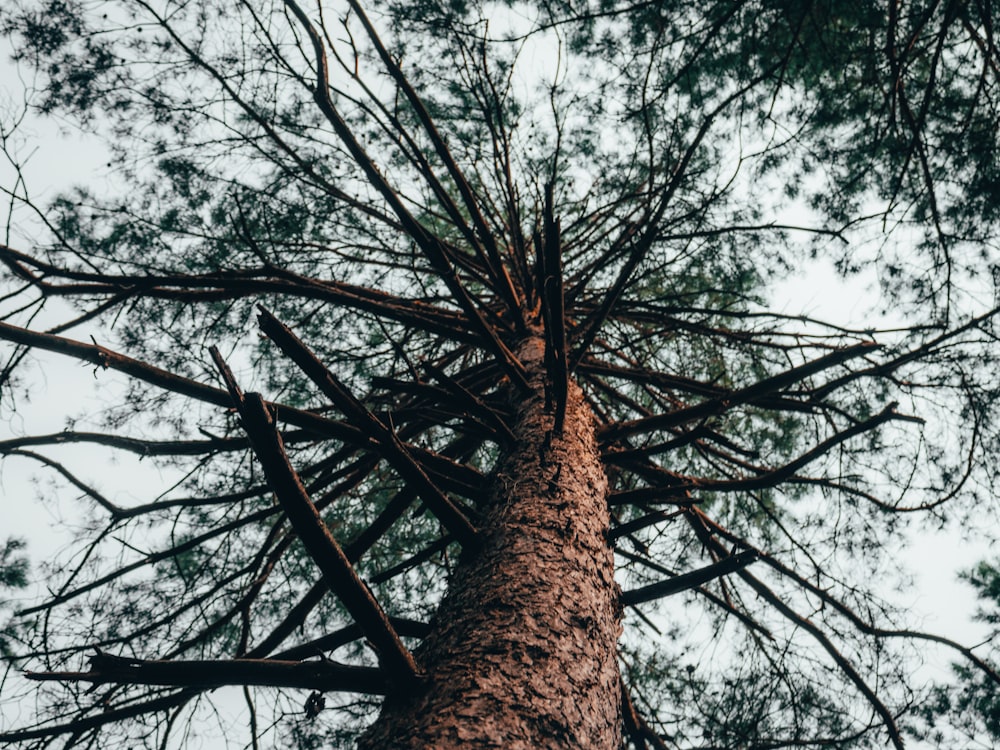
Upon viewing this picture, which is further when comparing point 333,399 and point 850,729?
point 850,729

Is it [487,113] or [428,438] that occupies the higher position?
[487,113]

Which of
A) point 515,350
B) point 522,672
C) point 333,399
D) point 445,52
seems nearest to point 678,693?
point 515,350

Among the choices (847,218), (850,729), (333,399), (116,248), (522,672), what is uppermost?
(116,248)

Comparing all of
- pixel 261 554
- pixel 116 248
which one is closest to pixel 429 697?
pixel 261 554

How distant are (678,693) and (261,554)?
2.72m

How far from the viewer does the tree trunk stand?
1150 mm

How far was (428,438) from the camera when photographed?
15.8 ft

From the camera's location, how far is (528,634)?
1.38m

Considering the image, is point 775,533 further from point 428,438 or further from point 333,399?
point 333,399

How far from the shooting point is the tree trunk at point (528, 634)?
115 centimetres

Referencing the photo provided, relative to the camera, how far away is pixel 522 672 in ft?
4.15

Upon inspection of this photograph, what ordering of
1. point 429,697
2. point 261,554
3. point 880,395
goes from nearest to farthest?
point 429,697 → point 261,554 → point 880,395

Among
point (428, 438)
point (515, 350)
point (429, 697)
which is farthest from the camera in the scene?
point (428, 438)

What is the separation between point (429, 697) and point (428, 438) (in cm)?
365
